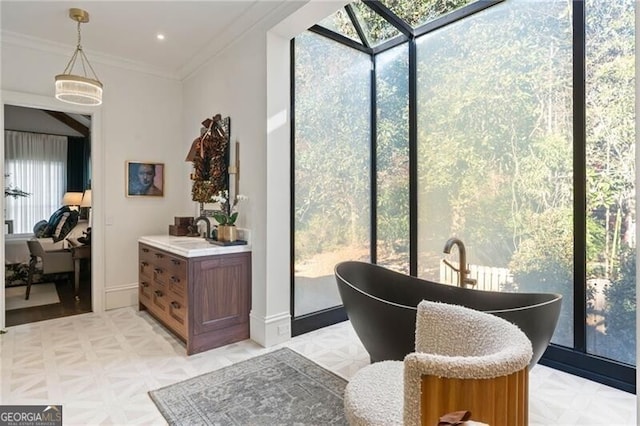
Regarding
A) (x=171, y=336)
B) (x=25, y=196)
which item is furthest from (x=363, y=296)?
(x=25, y=196)

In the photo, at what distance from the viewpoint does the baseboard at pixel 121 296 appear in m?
3.93

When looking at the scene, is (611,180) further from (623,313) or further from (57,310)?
(57,310)

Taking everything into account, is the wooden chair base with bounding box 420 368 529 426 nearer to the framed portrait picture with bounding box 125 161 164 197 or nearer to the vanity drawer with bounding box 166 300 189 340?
the vanity drawer with bounding box 166 300 189 340

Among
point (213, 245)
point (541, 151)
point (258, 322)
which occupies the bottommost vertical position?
point (258, 322)

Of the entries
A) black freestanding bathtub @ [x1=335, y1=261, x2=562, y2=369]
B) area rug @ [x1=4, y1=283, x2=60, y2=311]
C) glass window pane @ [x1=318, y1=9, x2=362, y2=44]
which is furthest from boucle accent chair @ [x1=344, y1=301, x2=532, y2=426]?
area rug @ [x1=4, y1=283, x2=60, y2=311]

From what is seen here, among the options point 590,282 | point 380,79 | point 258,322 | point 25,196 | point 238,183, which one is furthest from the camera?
point 25,196

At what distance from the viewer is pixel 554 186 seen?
2539mm

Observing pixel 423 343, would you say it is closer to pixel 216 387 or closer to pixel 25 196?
pixel 216 387

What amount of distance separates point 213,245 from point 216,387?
3.94 feet

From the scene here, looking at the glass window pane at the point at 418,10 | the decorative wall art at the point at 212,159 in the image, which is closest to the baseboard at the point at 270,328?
the decorative wall art at the point at 212,159

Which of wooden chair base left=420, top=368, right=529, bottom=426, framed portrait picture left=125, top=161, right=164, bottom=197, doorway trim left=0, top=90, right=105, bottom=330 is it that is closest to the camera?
wooden chair base left=420, top=368, right=529, bottom=426

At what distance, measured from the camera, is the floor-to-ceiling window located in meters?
2.28

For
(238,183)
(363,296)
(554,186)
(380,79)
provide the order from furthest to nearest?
(380,79), (238,183), (554,186), (363,296)

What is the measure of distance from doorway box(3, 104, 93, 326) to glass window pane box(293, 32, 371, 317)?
11.0 feet
